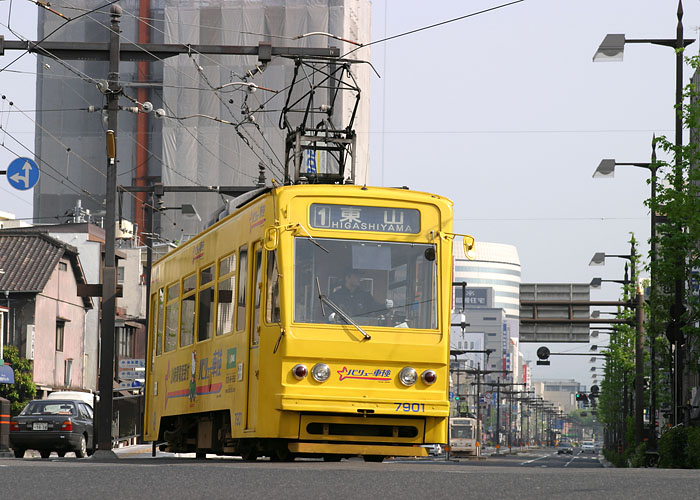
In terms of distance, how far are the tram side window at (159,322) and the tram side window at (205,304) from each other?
3039mm

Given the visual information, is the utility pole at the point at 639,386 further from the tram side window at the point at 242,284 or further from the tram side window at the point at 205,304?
the tram side window at the point at 242,284

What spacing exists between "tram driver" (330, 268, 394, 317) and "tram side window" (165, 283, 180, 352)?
5.00 m

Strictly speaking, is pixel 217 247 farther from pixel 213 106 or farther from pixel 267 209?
pixel 213 106

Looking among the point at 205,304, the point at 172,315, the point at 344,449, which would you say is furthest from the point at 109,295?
the point at 344,449

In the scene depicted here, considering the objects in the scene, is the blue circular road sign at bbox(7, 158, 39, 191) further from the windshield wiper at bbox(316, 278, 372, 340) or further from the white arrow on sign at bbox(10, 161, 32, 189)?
the windshield wiper at bbox(316, 278, 372, 340)

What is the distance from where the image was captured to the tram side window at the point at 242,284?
16.1 meters

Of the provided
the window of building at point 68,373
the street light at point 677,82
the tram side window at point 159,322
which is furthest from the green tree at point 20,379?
the tram side window at point 159,322

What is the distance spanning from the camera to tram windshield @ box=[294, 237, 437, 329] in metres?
15.2

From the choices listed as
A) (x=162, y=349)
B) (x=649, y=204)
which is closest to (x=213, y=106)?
(x=649, y=204)

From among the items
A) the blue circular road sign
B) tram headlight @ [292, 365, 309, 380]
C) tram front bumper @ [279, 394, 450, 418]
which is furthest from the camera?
the blue circular road sign

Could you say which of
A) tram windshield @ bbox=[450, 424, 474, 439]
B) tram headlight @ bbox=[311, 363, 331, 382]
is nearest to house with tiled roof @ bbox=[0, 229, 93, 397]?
tram windshield @ bbox=[450, 424, 474, 439]

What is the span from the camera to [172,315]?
20047 millimetres

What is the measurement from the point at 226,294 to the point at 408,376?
298 centimetres

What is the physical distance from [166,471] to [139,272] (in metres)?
60.7
